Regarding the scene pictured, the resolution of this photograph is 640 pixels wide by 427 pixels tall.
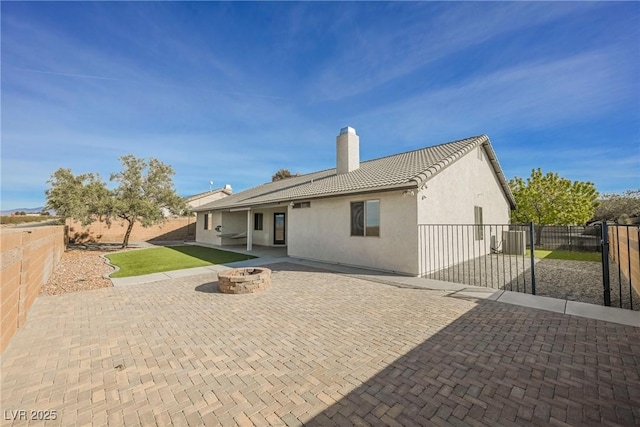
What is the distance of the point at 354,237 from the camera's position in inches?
425

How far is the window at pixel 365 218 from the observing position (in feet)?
33.2

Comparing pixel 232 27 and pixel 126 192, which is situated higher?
pixel 232 27

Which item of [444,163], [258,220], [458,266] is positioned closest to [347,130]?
[444,163]

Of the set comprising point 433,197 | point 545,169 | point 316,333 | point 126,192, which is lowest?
point 316,333

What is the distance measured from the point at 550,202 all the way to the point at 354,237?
22.1 meters

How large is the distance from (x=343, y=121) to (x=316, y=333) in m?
13.2

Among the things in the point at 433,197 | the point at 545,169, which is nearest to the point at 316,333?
the point at 433,197

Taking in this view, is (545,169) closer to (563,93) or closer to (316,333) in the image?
(563,93)

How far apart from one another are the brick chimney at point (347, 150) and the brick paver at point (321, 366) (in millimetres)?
10405

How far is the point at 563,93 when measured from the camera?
10891 millimetres

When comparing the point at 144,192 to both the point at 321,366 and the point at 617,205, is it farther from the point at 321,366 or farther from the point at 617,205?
the point at 617,205

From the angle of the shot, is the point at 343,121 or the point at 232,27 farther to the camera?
the point at 343,121

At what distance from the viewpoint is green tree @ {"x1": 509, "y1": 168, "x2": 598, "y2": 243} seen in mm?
22266

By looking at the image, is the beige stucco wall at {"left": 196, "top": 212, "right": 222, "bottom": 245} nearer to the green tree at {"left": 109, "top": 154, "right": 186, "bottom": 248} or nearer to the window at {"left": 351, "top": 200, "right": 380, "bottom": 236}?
the green tree at {"left": 109, "top": 154, "right": 186, "bottom": 248}
